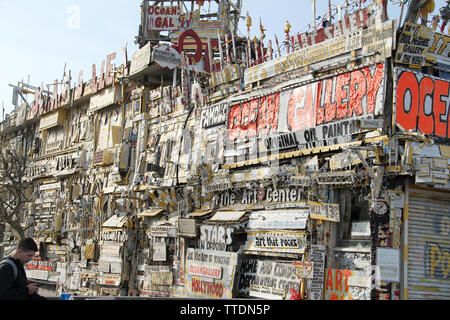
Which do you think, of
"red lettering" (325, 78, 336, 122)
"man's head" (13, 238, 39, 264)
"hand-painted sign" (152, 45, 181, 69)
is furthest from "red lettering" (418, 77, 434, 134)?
"hand-painted sign" (152, 45, 181, 69)

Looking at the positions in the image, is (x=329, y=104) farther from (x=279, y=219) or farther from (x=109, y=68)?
(x=109, y=68)

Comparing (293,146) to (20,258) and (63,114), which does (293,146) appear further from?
(63,114)

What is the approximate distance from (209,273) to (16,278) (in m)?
11.2

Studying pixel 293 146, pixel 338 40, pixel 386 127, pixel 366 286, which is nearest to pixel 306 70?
pixel 338 40

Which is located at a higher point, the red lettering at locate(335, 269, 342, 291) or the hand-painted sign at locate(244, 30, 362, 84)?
the hand-painted sign at locate(244, 30, 362, 84)

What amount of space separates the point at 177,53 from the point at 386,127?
1274 cm

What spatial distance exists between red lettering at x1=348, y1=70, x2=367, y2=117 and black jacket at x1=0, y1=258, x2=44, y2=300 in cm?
1009

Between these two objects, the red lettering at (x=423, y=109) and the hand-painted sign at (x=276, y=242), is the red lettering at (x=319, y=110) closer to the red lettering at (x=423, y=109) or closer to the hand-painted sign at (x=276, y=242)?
the red lettering at (x=423, y=109)

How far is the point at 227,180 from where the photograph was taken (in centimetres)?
1775

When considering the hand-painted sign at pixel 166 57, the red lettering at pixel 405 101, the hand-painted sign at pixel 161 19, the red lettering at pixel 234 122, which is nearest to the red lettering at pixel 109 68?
the hand-painted sign at pixel 166 57

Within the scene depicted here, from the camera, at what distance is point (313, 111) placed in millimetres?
15297

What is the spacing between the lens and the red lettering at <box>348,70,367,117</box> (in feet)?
45.6

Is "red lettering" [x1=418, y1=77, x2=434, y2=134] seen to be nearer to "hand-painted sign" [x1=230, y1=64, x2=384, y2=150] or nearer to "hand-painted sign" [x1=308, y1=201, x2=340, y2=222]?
"hand-painted sign" [x1=230, y1=64, x2=384, y2=150]

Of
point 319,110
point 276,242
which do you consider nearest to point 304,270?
point 276,242
